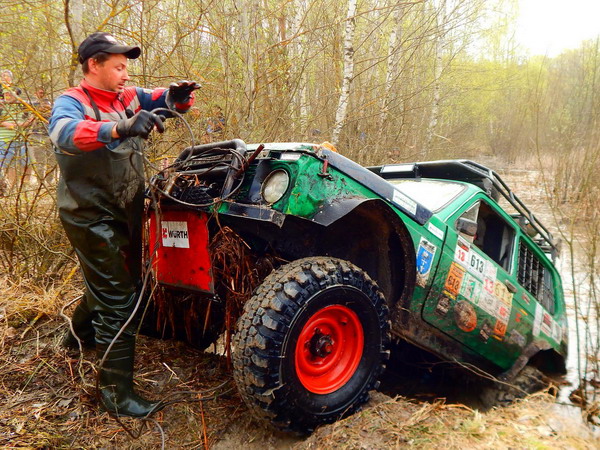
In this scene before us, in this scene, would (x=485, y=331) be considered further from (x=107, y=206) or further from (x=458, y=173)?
(x=107, y=206)

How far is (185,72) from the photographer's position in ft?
17.1

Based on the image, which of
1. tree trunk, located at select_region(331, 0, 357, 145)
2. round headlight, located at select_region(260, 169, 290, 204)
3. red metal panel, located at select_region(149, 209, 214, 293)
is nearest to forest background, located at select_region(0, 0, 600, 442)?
tree trunk, located at select_region(331, 0, 357, 145)

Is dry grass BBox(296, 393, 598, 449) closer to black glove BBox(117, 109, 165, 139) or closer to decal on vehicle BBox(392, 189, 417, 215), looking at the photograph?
decal on vehicle BBox(392, 189, 417, 215)

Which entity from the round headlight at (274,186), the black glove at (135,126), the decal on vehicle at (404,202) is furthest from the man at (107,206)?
the decal on vehicle at (404,202)

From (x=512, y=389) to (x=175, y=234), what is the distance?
313 centimetres

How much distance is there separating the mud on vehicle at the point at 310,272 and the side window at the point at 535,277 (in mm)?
723

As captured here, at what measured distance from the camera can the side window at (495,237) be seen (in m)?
3.71

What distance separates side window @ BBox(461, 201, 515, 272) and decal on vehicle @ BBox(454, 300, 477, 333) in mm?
870

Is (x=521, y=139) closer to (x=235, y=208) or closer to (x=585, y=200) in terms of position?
(x=585, y=200)

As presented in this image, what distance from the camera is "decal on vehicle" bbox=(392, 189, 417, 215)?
8.32 feet

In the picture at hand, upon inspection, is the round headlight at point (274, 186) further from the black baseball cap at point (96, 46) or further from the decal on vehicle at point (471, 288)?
the decal on vehicle at point (471, 288)

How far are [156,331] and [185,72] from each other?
11.0ft

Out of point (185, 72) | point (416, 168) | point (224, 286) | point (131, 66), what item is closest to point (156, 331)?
point (224, 286)

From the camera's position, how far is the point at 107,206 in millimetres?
2295
